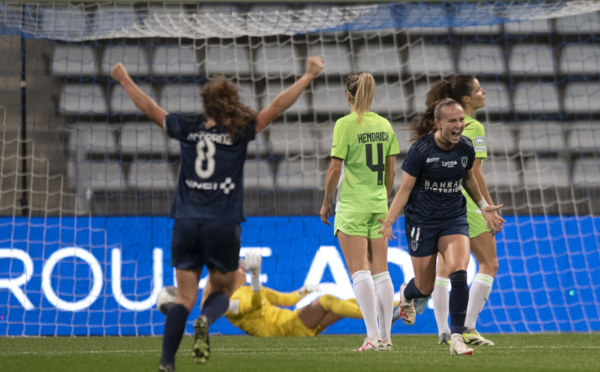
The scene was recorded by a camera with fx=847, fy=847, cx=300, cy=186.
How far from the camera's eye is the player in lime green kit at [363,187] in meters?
5.57

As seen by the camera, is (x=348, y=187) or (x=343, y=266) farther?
(x=343, y=266)

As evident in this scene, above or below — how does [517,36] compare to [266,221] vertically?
above

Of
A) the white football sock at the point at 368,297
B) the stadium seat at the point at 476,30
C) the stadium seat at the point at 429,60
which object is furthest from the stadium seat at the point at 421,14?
the white football sock at the point at 368,297

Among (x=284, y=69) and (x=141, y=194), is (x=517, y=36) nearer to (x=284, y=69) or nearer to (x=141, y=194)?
(x=284, y=69)

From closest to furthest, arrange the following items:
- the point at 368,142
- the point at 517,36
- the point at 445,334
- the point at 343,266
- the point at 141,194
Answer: the point at 368,142 → the point at 445,334 → the point at 343,266 → the point at 141,194 → the point at 517,36

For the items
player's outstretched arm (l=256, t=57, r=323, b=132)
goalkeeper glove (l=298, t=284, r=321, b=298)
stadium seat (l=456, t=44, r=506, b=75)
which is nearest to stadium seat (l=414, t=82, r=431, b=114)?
stadium seat (l=456, t=44, r=506, b=75)

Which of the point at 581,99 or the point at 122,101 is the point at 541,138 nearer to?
the point at 581,99

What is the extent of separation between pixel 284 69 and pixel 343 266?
364 cm

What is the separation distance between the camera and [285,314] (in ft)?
25.3

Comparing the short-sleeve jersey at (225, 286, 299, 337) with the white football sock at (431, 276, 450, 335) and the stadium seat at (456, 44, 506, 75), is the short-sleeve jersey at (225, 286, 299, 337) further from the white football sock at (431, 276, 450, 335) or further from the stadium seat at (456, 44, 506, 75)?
the stadium seat at (456, 44, 506, 75)

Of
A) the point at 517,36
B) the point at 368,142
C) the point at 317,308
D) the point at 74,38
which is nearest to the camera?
the point at 368,142

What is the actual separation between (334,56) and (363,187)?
580 centimetres

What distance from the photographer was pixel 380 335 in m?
5.71

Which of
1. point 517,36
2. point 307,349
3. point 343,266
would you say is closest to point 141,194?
point 343,266
